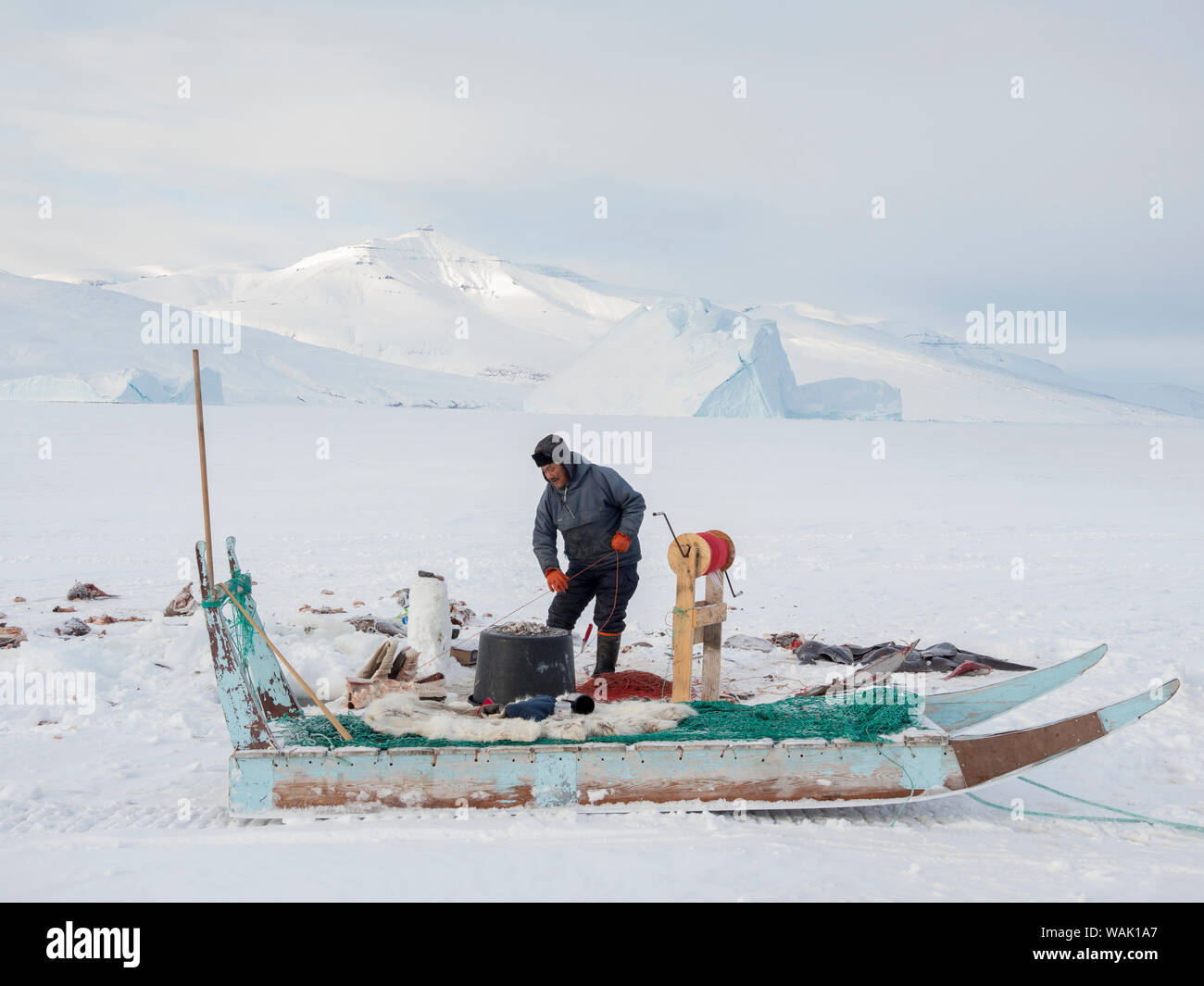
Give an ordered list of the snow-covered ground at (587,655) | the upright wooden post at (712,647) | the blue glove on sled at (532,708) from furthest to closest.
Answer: the upright wooden post at (712,647)
the blue glove on sled at (532,708)
the snow-covered ground at (587,655)

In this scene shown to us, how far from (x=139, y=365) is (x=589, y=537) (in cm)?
5646

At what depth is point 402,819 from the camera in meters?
3.65

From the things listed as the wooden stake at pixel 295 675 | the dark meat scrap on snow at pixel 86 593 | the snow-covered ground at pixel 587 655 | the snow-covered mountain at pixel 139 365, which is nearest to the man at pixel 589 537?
the snow-covered ground at pixel 587 655

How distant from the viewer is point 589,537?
5.68 m

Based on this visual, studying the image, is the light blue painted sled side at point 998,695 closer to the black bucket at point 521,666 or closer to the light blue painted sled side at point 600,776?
the light blue painted sled side at point 600,776

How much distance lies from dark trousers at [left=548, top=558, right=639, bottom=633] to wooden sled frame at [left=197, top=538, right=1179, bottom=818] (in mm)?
1944

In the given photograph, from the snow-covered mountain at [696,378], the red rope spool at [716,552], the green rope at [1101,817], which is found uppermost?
the snow-covered mountain at [696,378]

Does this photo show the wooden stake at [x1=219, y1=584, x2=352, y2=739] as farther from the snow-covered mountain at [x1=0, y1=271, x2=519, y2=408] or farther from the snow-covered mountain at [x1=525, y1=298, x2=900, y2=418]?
the snow-covered mountain at [x1=0, y1=271, x2=519, y2=408]

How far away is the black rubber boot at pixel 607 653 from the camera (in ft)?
18.9

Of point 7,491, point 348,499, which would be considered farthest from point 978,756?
point 7,491

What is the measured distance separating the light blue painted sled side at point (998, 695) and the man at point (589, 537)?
5.52 ft

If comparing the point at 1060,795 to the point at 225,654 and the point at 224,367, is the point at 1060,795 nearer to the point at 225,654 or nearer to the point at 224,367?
the point at 225,654

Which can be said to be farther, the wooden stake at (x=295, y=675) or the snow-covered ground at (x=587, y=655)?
the wooden stake at (x=295, y=675)
